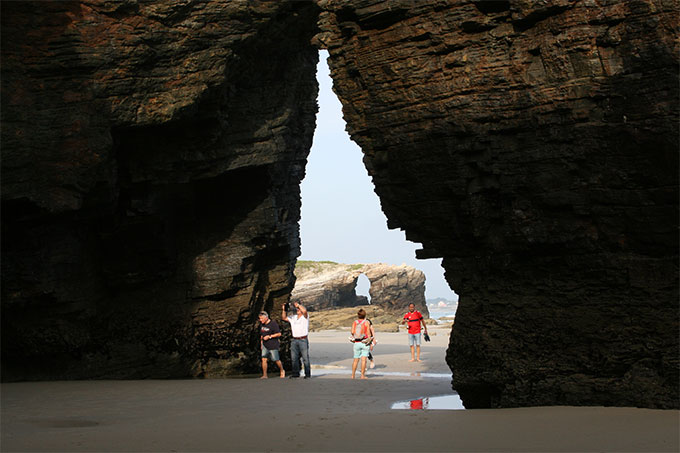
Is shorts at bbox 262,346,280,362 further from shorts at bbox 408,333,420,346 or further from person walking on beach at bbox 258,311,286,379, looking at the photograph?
shorts at bbox 408,333,420,346

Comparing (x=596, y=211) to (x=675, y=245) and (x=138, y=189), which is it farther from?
(x=138, y=189)

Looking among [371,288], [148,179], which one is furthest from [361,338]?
[371,288]

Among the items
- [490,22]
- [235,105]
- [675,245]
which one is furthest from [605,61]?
[235,105]

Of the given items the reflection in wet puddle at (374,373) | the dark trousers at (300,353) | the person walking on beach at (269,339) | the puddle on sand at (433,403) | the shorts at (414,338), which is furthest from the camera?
the shorts at (414,338)

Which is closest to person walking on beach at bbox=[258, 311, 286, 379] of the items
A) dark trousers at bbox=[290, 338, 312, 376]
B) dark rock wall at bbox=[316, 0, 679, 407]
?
dark trousers at bbox=[290, 338, 312, 376]

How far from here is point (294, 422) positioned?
32.4 ft

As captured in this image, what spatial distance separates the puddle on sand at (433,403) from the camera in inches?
491

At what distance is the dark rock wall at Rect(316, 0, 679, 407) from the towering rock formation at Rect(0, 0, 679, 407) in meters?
0.03

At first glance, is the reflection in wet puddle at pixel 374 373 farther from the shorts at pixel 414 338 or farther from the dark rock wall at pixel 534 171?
the dark rock wall at pixel 534 171

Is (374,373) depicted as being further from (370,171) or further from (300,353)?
(370,171)

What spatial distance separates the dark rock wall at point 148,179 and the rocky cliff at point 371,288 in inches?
1386

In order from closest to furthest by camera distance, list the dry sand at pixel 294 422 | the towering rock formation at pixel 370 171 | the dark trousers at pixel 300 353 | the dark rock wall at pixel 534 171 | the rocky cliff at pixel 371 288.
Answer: the dry sand at pixel 294 422 → the dark rock wall at pixel 534 171 → the towering rock formation at pixel 370 171 → the dark trousers at pixel 300 353 → the rocky cliff at pixel 371 288

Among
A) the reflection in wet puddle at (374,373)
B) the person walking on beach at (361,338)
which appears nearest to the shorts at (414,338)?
the reflection in wet puddle at (374,373)

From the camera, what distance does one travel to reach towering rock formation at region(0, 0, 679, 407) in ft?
35.3
